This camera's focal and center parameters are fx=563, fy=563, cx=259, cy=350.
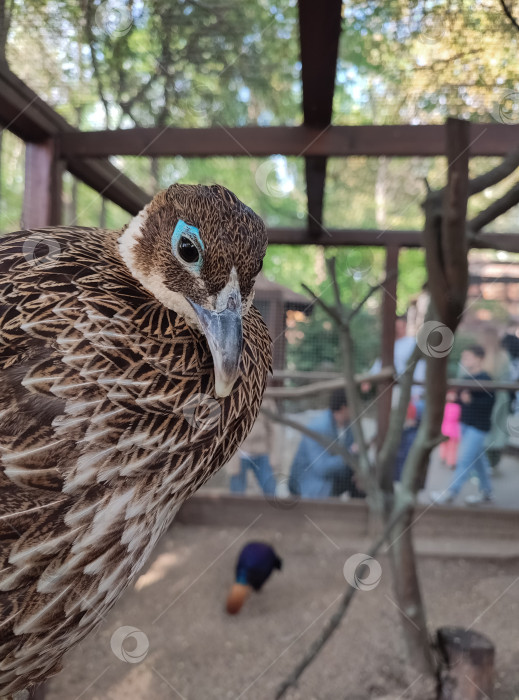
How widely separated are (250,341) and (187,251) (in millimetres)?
203

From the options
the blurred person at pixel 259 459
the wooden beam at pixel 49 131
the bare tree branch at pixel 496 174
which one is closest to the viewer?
the bare tree branch at pixel 496 174

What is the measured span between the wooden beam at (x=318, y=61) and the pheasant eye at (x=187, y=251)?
3.98 ft

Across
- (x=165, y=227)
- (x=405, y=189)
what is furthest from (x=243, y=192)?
(x=165, y=227)

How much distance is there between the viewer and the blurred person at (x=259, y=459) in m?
4.02

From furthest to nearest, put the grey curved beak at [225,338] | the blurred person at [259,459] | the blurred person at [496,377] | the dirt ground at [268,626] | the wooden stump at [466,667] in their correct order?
the blurred person at [496,377] → the blurred person at [259,459] → the dirt ground at [268,626] → the wooden stump at [466,667] → the grey curved beak at [225,338]

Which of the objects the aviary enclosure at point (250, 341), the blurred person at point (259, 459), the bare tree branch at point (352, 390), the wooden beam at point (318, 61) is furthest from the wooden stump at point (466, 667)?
the wooden beam at point (318, 61)

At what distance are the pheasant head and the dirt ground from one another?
2.01m

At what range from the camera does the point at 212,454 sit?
84 centimetres

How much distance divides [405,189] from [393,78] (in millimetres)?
1323

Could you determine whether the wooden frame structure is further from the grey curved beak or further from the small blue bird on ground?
the small blue bird on ground

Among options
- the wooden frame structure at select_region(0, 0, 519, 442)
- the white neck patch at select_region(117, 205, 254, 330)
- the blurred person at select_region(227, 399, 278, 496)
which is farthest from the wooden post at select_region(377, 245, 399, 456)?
the white neck patch at select_region(117, 205, 254, 330)

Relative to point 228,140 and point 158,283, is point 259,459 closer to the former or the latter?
point 228,140

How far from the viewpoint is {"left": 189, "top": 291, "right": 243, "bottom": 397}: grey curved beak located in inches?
27.1

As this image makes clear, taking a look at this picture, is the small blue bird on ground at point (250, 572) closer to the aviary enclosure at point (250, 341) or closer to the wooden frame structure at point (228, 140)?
the aviary enclosure at point (250, 341)
